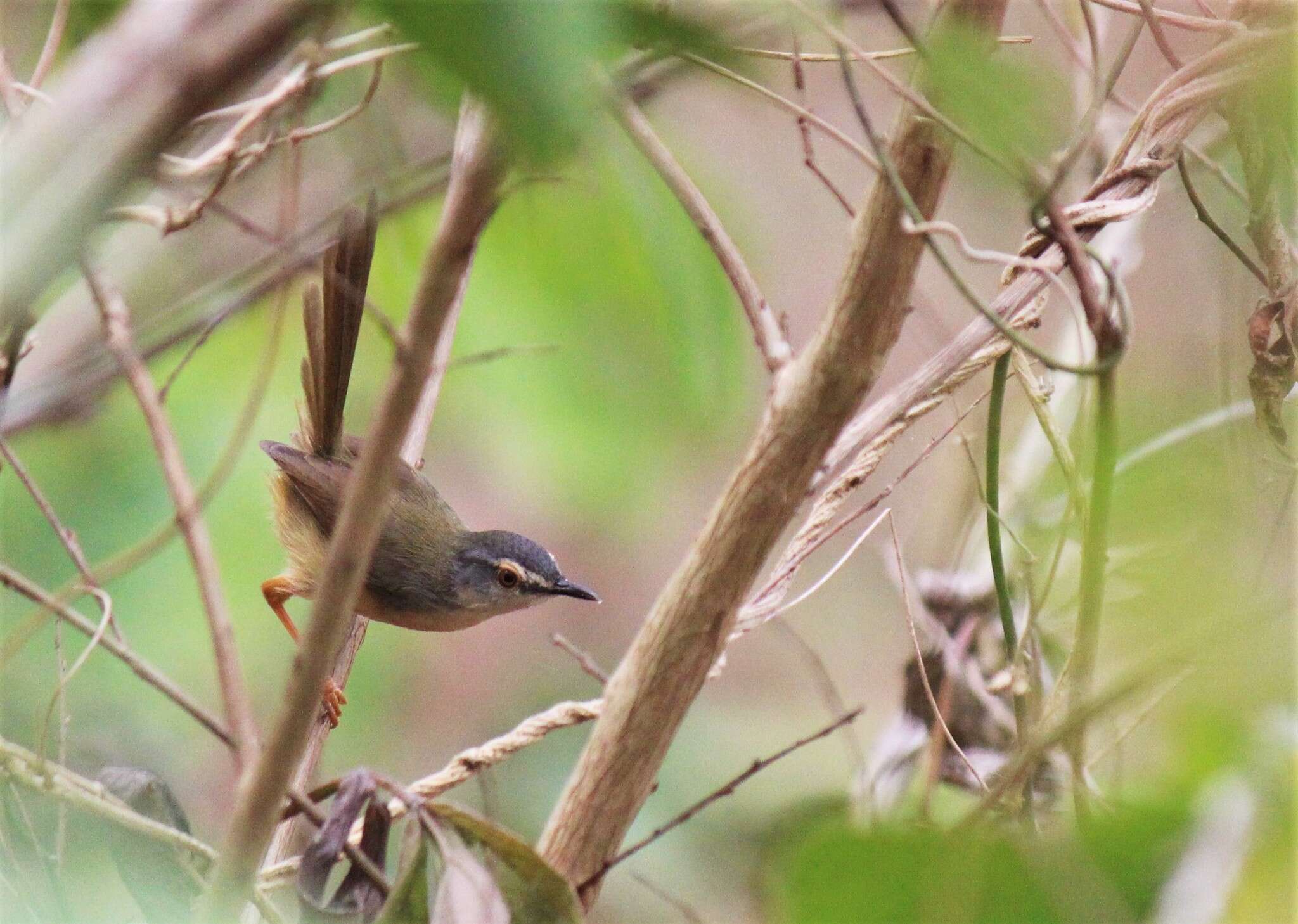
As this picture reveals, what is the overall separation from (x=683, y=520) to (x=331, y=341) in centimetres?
290

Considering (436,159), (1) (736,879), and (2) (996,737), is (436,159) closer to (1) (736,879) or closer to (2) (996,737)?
(2) (996,737)

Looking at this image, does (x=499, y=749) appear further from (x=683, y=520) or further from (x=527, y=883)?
(x=683, y=520)

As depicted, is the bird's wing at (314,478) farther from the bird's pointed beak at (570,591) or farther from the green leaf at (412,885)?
the green leaf at (412,885)

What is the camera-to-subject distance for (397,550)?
313 cm

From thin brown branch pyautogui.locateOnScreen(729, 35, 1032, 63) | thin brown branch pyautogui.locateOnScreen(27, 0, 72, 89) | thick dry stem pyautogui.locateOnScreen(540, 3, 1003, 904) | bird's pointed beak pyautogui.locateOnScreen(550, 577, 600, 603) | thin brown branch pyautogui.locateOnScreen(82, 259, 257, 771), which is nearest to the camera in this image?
thin brown branch pyautogui.locateOnScreen(82, 259, 257, 771)

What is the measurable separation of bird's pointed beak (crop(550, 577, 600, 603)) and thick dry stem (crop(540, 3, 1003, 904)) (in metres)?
1.80

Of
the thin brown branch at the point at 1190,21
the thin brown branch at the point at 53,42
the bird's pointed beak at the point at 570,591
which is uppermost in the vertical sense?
the thin brown branch at the point at 53,42

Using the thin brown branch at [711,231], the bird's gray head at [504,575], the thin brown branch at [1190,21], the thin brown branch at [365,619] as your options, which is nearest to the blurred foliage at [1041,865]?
the thin brown branch at [711,231]

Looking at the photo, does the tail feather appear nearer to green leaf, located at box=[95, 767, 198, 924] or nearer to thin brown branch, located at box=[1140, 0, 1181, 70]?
green leaf, located at box=[95, 767, 198, 924]

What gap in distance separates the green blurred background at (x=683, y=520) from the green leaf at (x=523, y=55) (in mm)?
16

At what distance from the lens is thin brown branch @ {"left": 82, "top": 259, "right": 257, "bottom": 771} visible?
3.13 feet

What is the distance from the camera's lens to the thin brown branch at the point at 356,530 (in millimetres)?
813

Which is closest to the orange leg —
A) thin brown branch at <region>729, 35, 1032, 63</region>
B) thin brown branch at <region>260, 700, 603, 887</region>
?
thin brown branch at <region>260, 700, 603, 887</region>

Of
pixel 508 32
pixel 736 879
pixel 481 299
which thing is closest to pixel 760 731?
pixel 736 879
